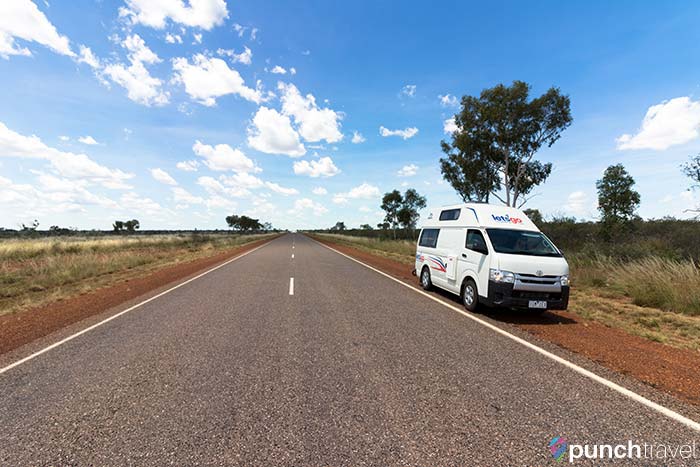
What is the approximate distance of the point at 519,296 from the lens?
637 centimetres

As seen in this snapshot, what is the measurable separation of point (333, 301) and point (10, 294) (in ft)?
33.6

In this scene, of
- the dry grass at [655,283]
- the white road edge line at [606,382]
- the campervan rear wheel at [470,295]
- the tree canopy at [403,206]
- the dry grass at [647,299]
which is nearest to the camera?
the white road edge line at [606,382]

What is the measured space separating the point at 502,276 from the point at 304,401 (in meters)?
4.81

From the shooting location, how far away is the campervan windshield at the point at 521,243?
692 cm

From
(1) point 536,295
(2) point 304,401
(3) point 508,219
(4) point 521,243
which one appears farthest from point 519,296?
(2) point 304,401

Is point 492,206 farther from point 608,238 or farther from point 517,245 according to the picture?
point 608,238

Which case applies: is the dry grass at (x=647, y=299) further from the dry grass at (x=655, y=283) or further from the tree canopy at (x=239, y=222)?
the tree canopy at (x=239, y=222)

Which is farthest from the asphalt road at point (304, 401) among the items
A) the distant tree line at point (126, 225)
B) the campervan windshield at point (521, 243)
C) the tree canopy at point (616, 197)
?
the distant tree line at point (126, 225)

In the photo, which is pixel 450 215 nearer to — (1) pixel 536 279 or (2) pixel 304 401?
(1) pixel 536 279

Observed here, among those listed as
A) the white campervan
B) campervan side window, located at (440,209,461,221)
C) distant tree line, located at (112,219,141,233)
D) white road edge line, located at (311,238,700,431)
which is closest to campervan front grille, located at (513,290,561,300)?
the white campervan

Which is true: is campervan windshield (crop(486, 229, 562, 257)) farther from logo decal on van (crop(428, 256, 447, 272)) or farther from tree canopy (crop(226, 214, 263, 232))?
tree canopy (crop(226, 214, 263, 232))

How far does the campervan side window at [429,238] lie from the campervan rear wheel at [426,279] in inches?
30.0

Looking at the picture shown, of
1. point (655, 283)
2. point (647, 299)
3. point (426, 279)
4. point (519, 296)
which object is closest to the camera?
point (519, 296)

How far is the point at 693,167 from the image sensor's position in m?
11.4
